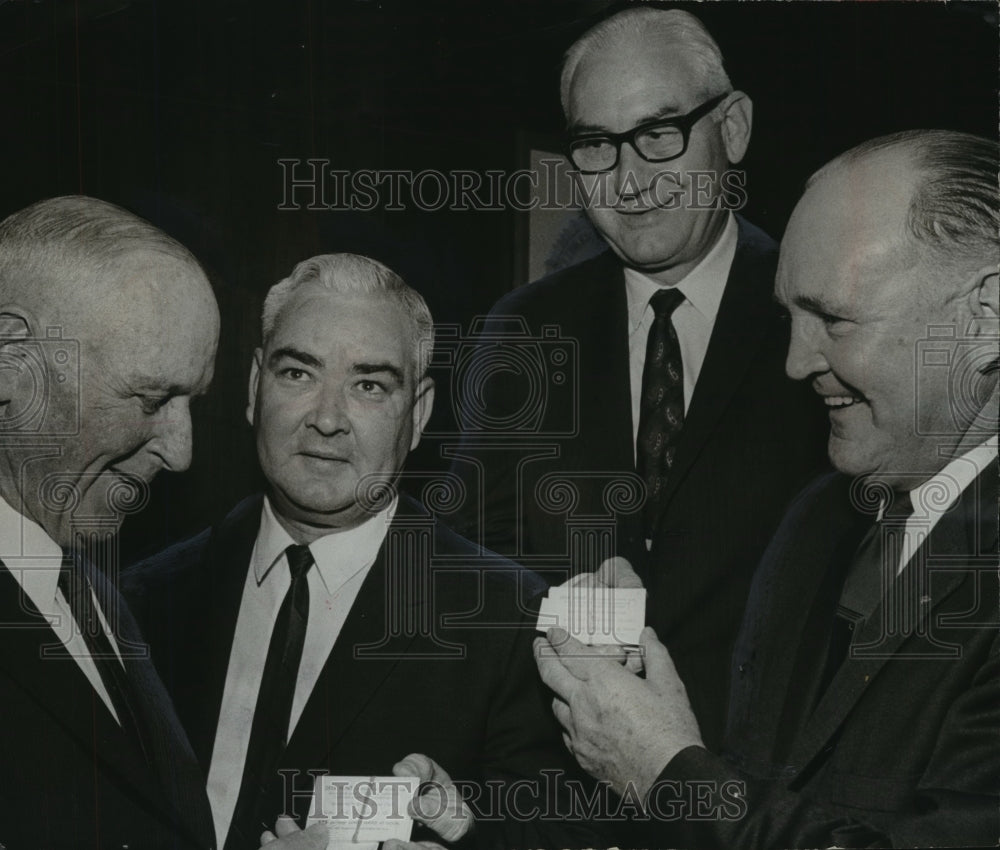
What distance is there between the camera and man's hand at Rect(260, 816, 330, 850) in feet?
11.3

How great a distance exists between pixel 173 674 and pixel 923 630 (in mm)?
2153

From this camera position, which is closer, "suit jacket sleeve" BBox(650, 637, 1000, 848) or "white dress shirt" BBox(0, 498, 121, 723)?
"suit jacket sleeve" BBox(650, 637, 1000, 848)

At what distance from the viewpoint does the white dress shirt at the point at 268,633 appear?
3.49 metres

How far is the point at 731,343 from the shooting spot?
11.5ft

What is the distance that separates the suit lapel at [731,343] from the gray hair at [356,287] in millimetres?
787

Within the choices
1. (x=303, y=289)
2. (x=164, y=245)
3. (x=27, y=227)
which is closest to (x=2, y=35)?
(x=27, y=227)

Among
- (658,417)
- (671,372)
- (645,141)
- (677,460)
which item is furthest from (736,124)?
(677,460)

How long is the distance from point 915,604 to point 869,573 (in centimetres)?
15

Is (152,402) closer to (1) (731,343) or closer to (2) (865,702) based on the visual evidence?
(1) (731,343)

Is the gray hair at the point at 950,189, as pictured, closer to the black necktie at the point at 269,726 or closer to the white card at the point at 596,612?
the white card at the point at 596,612

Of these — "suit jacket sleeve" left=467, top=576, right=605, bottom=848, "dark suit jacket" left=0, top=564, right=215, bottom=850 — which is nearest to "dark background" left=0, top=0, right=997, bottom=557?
"dark suit jacket" left=0, top=564, right=215, bottom=850

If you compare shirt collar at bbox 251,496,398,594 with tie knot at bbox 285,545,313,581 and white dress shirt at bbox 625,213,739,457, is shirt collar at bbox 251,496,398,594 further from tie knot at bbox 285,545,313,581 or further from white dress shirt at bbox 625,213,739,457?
white dress shirt at bbox 625,213,739,457

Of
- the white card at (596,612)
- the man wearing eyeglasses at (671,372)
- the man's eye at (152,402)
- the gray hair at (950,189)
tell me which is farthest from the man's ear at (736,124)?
the man's eye at (152,402)

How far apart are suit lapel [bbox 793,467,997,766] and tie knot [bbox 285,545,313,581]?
4.88ft
